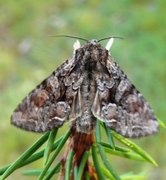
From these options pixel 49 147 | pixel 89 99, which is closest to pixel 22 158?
pixel 49 147

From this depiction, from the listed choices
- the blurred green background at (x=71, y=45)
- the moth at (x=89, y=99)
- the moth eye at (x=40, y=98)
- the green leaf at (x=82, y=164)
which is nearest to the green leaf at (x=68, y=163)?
the green leaf at (x=82, y=164)

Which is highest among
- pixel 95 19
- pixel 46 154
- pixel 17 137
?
pixel 95 19

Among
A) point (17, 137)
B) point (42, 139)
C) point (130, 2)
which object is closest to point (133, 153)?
point (42, 139)

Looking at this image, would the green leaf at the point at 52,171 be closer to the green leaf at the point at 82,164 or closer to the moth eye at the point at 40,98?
the green leaf at the point at 82,164

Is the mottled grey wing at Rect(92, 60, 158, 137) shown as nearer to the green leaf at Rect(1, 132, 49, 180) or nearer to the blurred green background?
→ the green leaf at Rect(1, 132, 49, 180)

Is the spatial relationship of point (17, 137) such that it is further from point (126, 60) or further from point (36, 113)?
point (36, 113)

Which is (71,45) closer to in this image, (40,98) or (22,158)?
(40,98)
